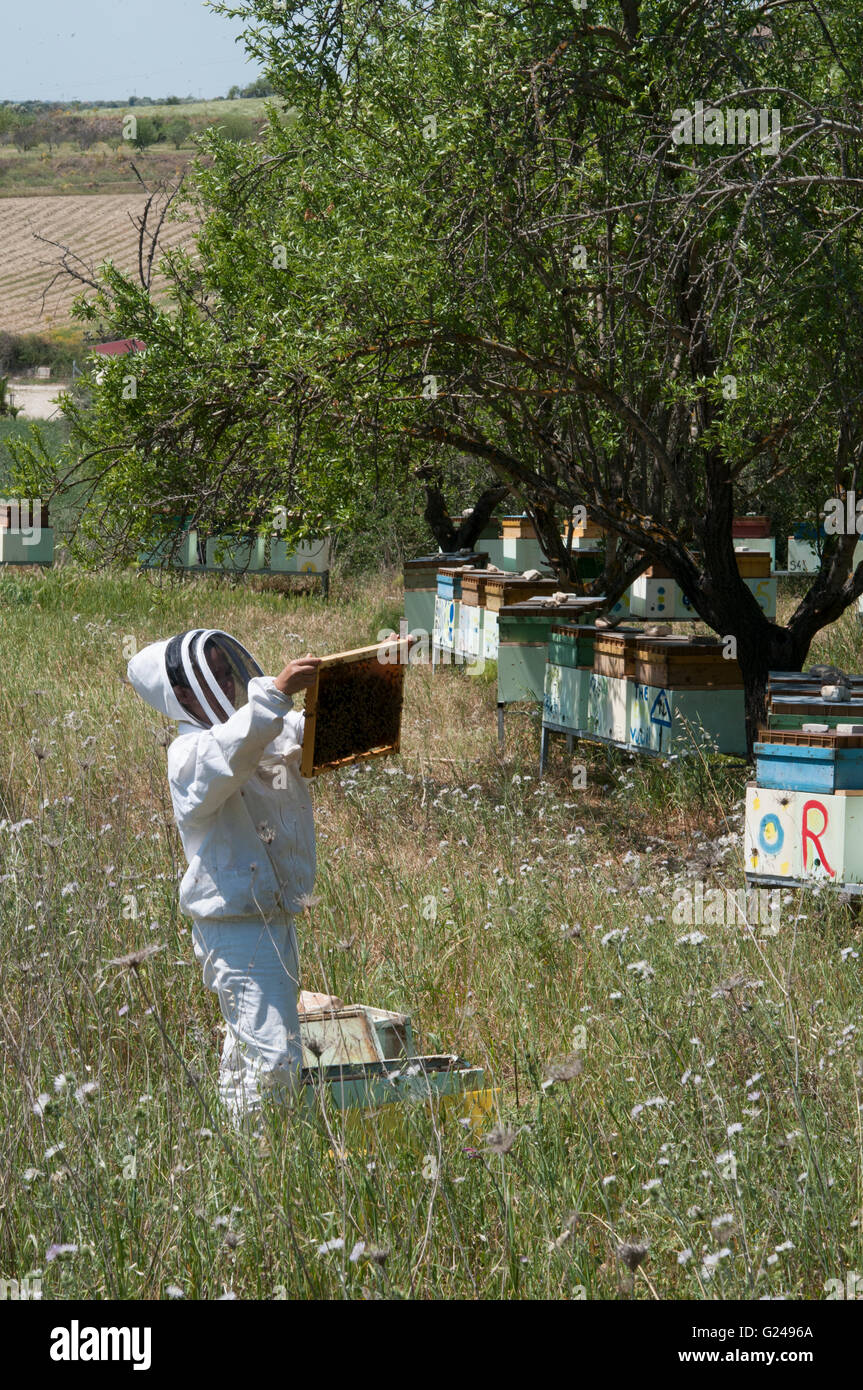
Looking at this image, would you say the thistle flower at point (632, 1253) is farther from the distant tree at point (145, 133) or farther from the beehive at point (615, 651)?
the distant tree at point (145, 133)

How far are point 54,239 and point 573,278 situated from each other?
6724 cm

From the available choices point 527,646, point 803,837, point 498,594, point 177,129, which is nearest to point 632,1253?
point 803,837

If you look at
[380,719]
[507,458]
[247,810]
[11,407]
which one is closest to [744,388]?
[507,458]

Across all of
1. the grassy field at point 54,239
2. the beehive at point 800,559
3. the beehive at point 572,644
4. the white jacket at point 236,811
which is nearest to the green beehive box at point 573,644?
the beehive at point 572,644

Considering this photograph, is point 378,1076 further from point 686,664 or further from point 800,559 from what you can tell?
point 800,559

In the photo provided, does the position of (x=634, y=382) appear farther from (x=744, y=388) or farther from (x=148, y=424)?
(x=148, y=424)

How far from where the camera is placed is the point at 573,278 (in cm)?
695

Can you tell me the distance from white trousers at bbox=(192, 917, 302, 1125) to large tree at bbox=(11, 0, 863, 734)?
3.39 metres

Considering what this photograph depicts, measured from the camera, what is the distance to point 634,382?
7613 mm

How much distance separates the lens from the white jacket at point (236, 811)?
10.5 ft

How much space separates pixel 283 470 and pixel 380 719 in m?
4.06

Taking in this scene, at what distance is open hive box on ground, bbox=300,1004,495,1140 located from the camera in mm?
2869

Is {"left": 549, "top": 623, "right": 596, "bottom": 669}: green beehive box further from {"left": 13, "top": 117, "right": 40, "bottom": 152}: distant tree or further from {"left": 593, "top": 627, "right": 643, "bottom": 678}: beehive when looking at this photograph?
{"left": 13, "top": 117, "right": 40, "bottom": 152}: distant tree

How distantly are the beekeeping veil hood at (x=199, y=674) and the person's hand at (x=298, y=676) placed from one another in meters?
0.19
